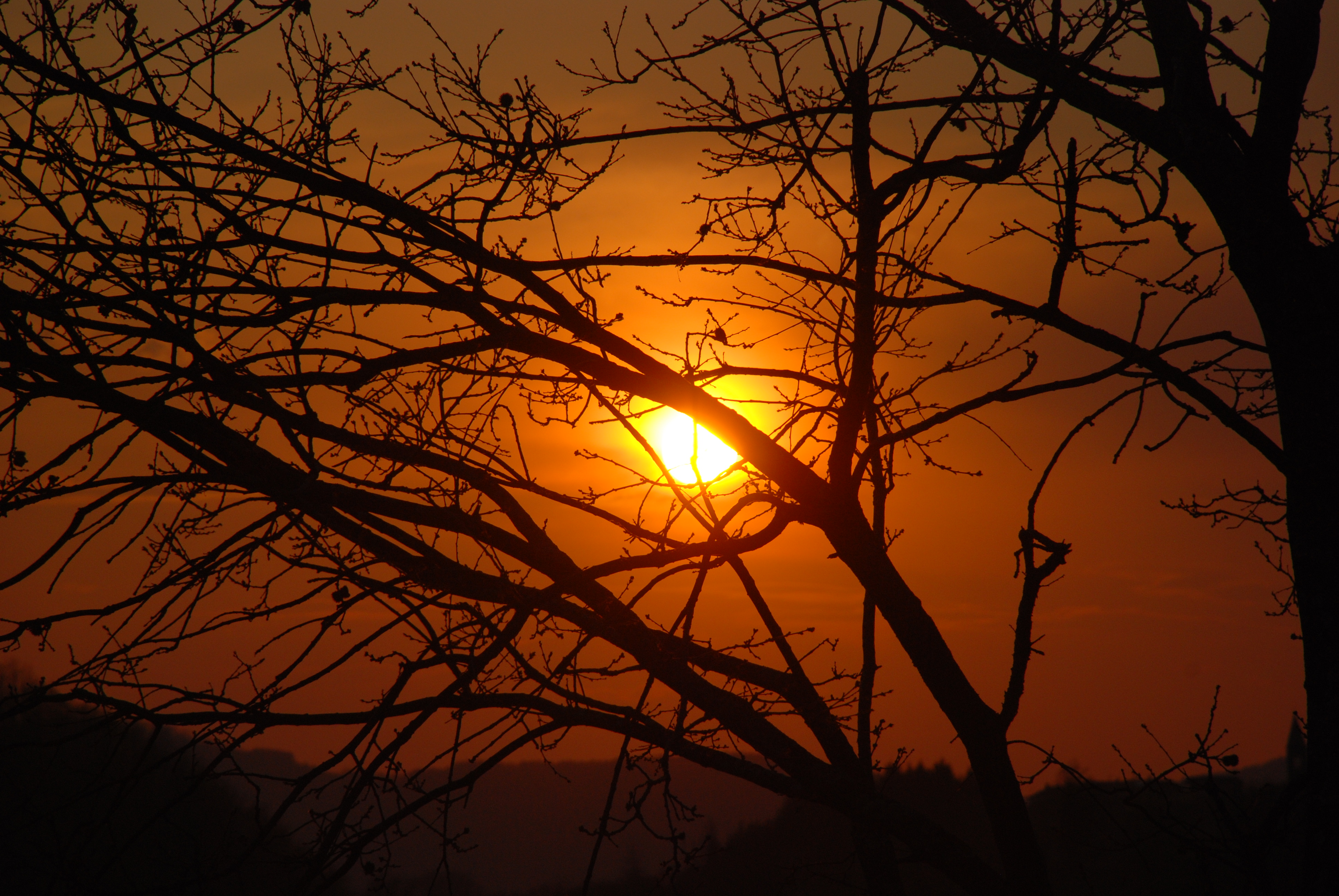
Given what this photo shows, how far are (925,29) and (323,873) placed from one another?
18.2 ft

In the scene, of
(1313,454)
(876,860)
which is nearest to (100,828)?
(876,860)

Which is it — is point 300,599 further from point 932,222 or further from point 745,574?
point 932,222

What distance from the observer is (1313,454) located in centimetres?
482

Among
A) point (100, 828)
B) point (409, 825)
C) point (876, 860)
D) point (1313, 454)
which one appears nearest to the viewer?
point (100, 828)

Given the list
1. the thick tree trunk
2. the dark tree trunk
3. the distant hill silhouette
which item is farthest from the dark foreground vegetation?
the thick tree trunk

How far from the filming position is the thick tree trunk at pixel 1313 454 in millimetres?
4430

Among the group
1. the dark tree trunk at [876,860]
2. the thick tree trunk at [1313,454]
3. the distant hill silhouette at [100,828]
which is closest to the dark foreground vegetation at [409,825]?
the distant hill silhouette at [100,828]

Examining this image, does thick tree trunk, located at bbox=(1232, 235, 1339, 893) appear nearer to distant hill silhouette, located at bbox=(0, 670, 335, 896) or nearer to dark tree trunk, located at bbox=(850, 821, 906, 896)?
dark tree trunk, located at bbox=(850, 821, 906, 896)

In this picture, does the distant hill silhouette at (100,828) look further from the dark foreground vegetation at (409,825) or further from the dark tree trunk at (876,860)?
the dark tree trunk at (876,860)

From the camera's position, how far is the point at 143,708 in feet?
14.4

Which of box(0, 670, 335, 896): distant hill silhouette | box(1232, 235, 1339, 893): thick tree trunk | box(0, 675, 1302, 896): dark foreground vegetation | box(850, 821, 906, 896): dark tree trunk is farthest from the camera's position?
box(850, 821, 906, 896): dark tree trunk

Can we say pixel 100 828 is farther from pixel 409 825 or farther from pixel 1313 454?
pixel 1313 454

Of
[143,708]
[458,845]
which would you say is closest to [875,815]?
[458,845]

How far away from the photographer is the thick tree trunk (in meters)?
4.43
